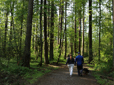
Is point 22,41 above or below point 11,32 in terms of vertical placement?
below

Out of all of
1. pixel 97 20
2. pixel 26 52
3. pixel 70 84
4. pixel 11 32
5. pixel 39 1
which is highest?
pixel 39 1

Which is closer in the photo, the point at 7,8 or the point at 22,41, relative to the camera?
the point at 22,41

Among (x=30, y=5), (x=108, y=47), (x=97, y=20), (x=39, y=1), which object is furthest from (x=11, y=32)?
(x=97, y=20)

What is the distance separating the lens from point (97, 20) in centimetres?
1442

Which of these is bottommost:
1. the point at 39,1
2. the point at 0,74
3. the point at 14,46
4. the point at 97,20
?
the point at 0,74

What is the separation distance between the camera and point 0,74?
676 cm

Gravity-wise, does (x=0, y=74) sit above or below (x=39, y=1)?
below

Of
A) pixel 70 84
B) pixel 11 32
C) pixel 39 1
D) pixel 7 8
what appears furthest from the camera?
pixel 7 8

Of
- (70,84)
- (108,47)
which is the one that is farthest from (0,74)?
(108,47)

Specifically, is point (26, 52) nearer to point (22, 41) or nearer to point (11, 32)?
point (22, 41)

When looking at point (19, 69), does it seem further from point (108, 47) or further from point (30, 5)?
point (108, 47)

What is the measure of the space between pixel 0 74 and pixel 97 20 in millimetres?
13002

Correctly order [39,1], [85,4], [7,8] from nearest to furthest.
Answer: [39,1]
[85,4]
[7,8]

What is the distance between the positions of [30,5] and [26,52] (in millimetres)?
4628
